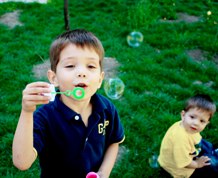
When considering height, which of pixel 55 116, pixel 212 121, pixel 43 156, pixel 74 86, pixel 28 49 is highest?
pixel 74 86

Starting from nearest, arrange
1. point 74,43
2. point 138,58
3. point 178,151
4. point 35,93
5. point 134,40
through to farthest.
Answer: point 35,93 < point 74,43 < point 178,151 < point 138,58 < point 134,40

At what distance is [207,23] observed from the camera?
698cm

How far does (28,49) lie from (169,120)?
2.87 metres

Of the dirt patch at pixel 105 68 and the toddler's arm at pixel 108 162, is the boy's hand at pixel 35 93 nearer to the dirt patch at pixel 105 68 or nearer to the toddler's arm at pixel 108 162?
the toddler's arm at pixel 108 162

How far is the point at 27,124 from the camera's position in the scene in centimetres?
142

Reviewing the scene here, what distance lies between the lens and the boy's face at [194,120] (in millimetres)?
2820

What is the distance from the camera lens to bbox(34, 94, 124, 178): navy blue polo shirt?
1726 mm

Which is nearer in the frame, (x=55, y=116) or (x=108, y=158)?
(x=55, y=116)

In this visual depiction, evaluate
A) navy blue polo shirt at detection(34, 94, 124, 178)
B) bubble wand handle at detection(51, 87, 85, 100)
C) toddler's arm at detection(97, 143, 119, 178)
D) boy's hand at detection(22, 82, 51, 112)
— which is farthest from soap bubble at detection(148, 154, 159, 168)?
boy's hand at detection(22, 82, 51, 112)

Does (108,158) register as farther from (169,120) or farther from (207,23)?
(207,23)

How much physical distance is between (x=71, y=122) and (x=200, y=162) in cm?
168

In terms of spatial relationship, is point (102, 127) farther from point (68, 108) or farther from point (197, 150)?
point (197, 150)

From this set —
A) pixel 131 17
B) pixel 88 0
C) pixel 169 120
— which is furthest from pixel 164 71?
pixel 88 0

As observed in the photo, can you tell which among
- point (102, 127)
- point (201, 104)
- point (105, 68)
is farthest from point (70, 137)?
point (105, 68)
